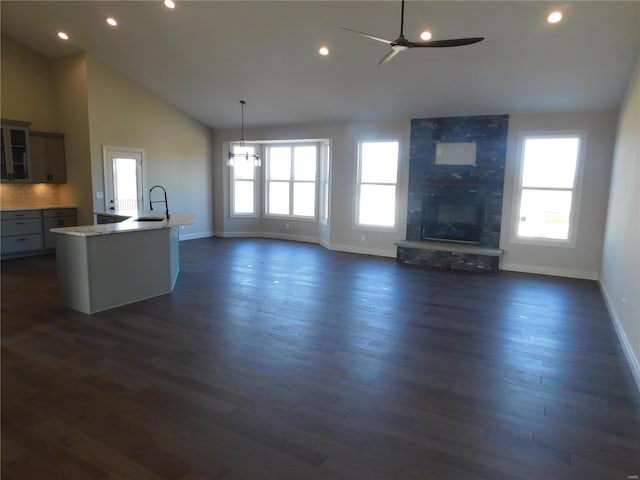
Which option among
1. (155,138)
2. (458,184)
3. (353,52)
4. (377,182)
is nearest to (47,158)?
(155,138)

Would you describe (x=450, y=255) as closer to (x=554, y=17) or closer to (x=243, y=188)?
(x=554, y=17)

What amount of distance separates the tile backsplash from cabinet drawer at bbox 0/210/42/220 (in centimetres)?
47

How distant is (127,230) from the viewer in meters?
4.39

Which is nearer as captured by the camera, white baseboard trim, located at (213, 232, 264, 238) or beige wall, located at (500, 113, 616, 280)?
beige wall, located at (500, 113, 616, 280)

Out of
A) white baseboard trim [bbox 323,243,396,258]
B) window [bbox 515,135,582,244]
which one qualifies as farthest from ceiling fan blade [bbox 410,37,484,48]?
white baseboard trim [bbox 323,243,396,258]

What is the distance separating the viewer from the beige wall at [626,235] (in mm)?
3441

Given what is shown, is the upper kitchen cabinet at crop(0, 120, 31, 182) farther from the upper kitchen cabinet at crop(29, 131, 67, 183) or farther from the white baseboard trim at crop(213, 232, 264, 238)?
the white baseboard trim at crop(213, 232, 264, 238)

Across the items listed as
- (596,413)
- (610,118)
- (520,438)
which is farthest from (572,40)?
(520,438)

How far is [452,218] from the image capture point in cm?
731

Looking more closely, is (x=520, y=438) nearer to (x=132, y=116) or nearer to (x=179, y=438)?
(x=179, y=438)

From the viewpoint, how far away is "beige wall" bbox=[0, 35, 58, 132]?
688 cm

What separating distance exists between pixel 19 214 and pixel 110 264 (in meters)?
3.91

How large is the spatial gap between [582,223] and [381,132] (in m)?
3.85

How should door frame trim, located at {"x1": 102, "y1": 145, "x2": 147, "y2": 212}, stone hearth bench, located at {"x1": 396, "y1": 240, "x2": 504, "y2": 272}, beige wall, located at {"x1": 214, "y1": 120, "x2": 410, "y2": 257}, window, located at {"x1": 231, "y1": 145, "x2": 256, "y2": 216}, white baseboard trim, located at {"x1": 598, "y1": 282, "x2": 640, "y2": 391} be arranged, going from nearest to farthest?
1. white baseboard trim, located at {"x1": 598, "y1": 282, "x2": 640, "y2": 391}
2. stone hearth bench, located at {"x1": 396, "y1": 240, "x2": 504, "y2": 272}
3. door frame trim, located at {"x1": 102, "y1": 145, "x2": 147, "y2": 212}
4. beige wall, located at {"x1": 214, "y1": 120, "x2": 410, "y2": 257}
5. window, located at {"x1": 231, "y1": 145, "x2": 256, "y2": 216}
